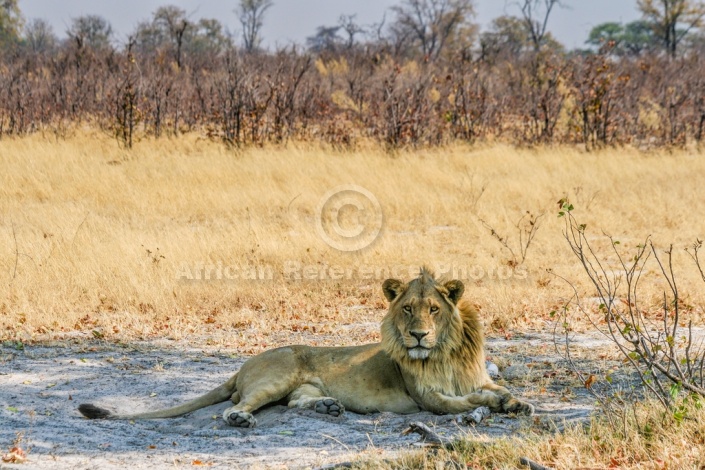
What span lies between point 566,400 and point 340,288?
4.25 m

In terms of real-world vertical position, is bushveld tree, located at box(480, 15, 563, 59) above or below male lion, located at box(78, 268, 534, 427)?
above

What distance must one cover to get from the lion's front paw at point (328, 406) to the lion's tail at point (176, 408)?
2.31 ft

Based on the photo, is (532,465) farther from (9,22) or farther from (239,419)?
(9,22)

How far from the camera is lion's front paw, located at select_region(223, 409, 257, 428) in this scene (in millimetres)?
5180

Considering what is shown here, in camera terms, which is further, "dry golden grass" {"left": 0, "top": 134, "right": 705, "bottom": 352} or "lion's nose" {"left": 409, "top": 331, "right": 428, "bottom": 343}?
"dry golden grass" {"left": 0, "top": 134, "right": 705, "bottom": 352}

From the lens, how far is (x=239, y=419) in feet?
17.0

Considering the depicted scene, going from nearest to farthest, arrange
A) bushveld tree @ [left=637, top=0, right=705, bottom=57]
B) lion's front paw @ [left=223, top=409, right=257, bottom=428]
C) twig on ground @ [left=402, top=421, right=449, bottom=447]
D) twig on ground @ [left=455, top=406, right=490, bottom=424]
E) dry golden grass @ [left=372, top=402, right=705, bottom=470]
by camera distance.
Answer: dry golden grass @ [left=372, top=402, right=705, bottom=470] < twig on ground @ [left=402, top=421, right=449, bottom=447] < twig on ground @ [left=455, top=406, right=490, bottom=424] < lion's front paw @ [left=223, top=409, right=257, bottom=428] < bushveld tree @ [left=637, top=0, right=705, bottom=57]

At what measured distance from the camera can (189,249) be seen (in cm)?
1062

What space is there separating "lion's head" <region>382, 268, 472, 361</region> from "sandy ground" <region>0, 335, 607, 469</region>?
0.41m

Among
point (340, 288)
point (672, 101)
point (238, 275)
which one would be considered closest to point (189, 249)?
point (238, 275)

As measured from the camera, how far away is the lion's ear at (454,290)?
5.38 metres

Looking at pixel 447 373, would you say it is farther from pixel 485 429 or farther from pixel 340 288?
pixel 340 288

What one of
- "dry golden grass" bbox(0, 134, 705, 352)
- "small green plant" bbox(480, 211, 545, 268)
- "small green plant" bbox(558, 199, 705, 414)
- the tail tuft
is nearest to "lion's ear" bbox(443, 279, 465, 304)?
"small green plant" bbox(558, 199, 705, 414)

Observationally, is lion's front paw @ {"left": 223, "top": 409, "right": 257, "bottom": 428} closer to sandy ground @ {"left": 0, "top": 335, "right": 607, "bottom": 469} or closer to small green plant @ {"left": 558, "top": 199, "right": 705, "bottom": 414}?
sandy ground @ {"left": 0, "top": 335, "right": 607, "bottom": 469}
